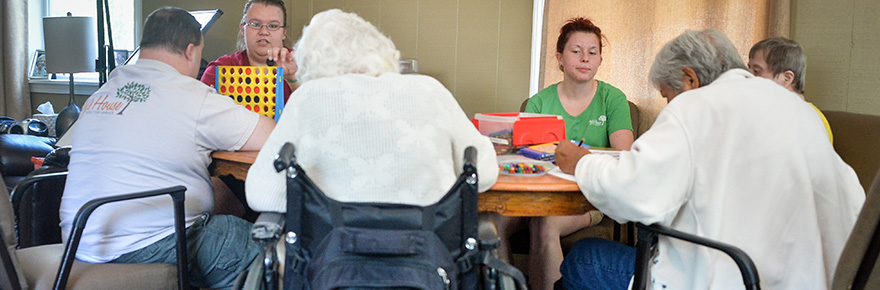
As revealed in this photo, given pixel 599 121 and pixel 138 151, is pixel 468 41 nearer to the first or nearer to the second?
pixel 599 121

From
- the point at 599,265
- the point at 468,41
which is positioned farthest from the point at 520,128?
the point at 468,41

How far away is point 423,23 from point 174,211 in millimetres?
2659

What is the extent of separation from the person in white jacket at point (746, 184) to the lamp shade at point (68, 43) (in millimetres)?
3902

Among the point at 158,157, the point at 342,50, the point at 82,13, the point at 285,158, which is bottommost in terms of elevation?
the point at 158,157

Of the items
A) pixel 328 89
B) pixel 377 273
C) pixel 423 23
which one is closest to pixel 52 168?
pixel 328 89

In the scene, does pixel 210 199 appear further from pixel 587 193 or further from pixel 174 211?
pixel 587 193

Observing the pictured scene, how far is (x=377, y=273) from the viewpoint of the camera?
124 centimetres

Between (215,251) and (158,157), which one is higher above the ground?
(158,157)

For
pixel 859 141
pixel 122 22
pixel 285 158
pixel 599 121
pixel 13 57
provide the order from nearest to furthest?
1. pixel 285 158
2. pixel 859 141
3. pixel 599 121
4. pixel 13 57
5. pixel 122 22

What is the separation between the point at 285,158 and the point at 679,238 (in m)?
0.84

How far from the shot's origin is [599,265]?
167cm

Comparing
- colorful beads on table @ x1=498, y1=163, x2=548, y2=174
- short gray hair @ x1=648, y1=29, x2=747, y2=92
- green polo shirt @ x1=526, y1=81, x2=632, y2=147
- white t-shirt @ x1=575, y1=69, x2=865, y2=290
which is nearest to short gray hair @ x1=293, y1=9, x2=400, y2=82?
colorful beads on table @ x1=498, y1=163, x2=548, y2=174

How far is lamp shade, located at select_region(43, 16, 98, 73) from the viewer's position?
401cm

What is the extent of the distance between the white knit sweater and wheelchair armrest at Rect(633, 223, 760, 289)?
462 millimetres
